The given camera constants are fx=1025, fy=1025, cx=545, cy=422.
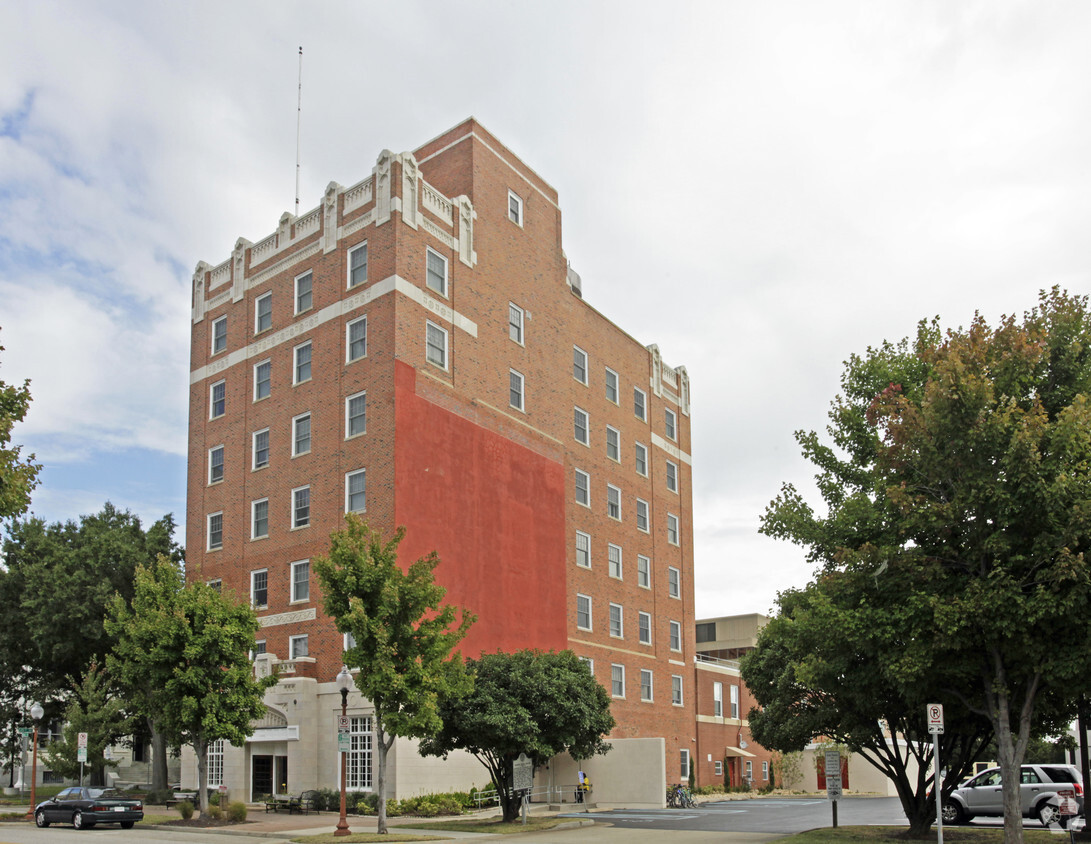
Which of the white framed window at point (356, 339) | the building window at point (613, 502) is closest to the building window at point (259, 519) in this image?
the white framed window at point (356, 339)

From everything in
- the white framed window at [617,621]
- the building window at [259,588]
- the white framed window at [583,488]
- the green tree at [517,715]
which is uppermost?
the white framed window at [583,488]

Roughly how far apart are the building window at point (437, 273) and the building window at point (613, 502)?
17.8m

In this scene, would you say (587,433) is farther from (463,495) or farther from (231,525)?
(231,525)

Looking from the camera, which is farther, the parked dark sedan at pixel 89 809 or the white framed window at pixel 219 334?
the white framed window at pixel 219 334

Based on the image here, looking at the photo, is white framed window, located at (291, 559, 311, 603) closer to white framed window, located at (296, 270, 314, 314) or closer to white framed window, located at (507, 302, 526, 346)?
white framed window, located at (296, 270, 314, 314)

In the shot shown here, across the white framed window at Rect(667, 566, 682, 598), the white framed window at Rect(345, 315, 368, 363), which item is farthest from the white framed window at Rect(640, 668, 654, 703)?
the white framed window at Rect(345, 315, 368, 363)

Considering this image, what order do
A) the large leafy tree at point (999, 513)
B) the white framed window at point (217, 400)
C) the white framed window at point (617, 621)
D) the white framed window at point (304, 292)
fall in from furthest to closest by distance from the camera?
the white framed window at point (617, 621) < the white framed window at point (217, 400) < the white framed window at point (304, 292) < the large leafy tree at point (999, 513)

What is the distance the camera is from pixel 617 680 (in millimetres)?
55000

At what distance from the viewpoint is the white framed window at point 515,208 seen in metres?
51.8

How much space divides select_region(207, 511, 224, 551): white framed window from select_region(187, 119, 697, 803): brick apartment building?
24cm

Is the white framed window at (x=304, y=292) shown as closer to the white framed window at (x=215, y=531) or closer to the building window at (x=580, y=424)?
the white framed window at (x=215, y=531)

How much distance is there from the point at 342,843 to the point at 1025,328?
20.3m

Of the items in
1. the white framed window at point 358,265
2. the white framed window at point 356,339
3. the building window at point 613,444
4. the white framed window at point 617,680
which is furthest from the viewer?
the building window at point 613,444

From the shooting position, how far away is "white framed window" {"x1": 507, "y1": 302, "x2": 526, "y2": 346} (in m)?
49.7
